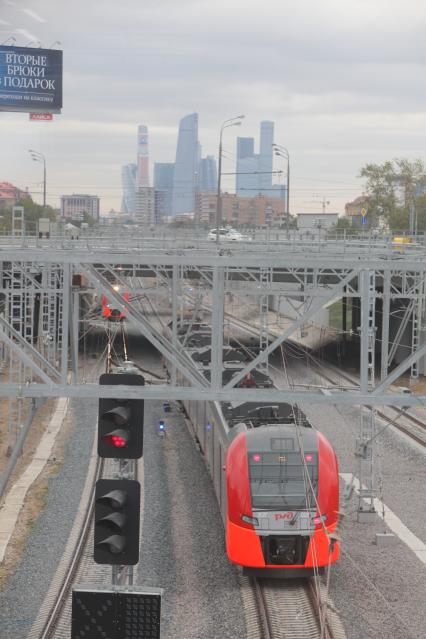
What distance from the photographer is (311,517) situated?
12648 mm

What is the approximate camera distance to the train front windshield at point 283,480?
500 inches

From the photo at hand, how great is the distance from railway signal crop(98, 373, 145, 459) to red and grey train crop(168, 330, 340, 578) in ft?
20.7

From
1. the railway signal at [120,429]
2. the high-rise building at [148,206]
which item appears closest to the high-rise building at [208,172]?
the high-rise building at [148,206]

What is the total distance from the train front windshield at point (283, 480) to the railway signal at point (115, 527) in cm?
639

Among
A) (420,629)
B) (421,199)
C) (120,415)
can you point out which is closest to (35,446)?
(420,629)

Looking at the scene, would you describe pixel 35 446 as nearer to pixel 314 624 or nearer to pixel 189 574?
pixel 189 574

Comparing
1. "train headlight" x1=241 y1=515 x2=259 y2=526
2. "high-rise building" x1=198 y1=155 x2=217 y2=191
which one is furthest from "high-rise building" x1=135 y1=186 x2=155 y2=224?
"high-rise building" x1=198 y1=155 x2=217 y2=191

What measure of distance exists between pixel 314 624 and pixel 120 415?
6561 millimetres

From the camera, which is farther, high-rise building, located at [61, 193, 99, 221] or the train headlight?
high-rise building, located at [61, 193, 99, 221]

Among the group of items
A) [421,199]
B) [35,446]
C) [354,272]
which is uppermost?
[421,199]

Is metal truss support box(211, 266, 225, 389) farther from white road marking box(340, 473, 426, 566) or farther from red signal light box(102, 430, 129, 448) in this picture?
white road marking box(340, 473, 426, 566)

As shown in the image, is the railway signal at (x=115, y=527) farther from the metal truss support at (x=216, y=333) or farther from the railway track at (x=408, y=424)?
the railway track at (x=408, y=424)

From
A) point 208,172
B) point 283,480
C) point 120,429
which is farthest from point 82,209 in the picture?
point 120,429

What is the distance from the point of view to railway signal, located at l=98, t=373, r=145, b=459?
6.72m
